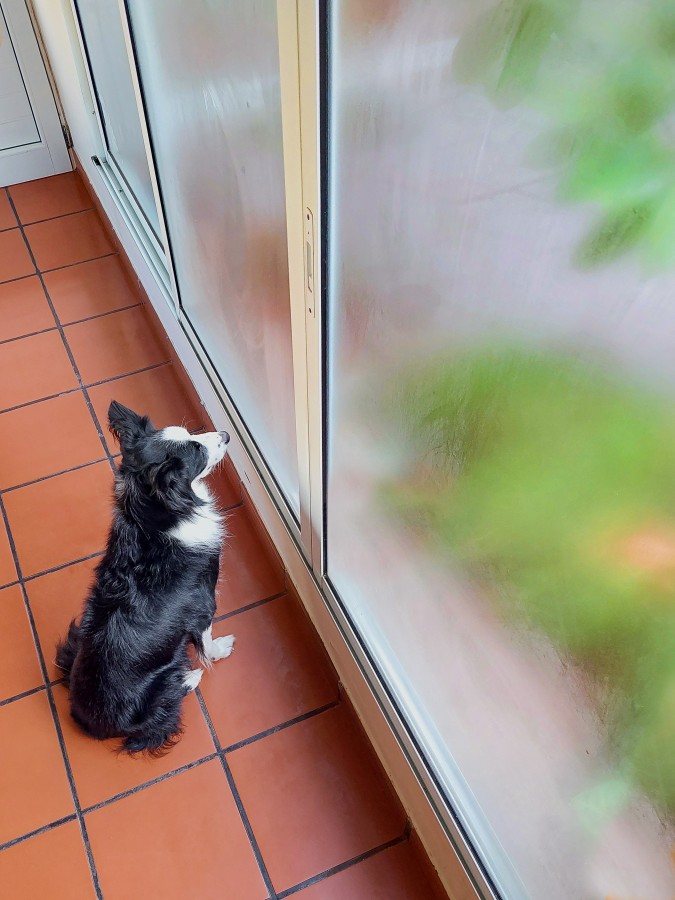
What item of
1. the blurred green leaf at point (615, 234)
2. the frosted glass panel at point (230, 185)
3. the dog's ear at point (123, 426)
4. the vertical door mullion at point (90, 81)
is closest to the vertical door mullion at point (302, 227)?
the frosted glass panel at point (230, 185)

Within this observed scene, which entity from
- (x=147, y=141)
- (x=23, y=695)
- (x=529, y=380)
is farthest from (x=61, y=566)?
(x=529, y=380)

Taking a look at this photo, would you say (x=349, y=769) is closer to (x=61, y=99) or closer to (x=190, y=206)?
(x=190, y=206)

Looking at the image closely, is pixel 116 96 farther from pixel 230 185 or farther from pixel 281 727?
pixel 281 727

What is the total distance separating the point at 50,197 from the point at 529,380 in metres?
2.92

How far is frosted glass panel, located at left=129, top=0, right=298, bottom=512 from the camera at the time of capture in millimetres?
1151

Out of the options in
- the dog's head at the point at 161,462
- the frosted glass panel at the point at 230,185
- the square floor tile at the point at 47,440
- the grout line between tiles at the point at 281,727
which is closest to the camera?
the frosted glass panel at the point at 230,185

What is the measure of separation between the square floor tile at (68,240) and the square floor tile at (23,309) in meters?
0.12

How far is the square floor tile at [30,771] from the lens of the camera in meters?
1.52

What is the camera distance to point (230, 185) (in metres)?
1.43

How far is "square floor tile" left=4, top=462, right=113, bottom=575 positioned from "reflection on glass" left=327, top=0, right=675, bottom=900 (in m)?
1.10

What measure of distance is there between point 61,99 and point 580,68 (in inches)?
119

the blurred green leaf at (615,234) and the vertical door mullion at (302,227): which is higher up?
the blurred green leaf at (615,234)

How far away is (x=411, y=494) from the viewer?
→ 1060mm

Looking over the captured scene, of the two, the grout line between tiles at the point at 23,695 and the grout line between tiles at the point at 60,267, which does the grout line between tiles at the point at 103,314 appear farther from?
the grout line between tiles at the point at 23,695
